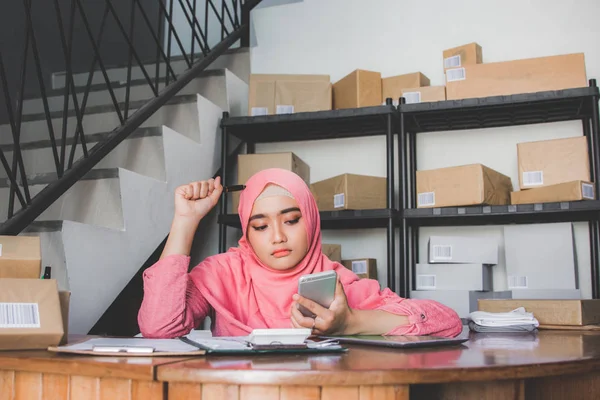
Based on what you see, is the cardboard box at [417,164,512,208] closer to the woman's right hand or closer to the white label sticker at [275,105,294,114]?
the white label sticker at [275,105,294,114]

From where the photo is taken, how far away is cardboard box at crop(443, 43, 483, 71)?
9.27 ft

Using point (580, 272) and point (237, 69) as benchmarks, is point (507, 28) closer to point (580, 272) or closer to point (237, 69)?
point (580, 272)

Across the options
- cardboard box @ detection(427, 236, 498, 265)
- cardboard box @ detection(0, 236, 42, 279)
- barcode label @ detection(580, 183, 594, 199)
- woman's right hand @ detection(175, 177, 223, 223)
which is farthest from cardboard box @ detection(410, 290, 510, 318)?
cardboard box @ detection(0, 236, 42, 279)

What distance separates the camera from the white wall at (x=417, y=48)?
2.96 meters

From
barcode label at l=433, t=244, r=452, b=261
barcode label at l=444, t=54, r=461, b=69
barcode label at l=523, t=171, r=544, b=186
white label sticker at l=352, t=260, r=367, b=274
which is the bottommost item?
white label sticker at l=352, t=260, r=367, b=274

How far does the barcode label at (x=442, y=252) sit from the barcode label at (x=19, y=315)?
185cm

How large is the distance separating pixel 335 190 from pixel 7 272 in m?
1.74

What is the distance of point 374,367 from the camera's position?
804 millimetres

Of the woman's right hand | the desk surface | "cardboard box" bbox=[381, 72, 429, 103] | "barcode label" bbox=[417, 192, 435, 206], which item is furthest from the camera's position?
"cardboard box" bbox=[381, 72, 429, 103]

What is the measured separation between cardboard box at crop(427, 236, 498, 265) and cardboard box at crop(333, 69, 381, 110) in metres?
0.72

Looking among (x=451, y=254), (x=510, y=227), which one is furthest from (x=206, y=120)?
(x=510, y=227)

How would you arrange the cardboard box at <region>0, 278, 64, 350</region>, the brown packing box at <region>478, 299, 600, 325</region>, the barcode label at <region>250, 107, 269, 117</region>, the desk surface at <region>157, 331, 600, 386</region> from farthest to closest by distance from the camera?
the barcode label at <region>250, 107, 269, 117</region>
the brown packing box at <region>478, 299, 600, 325</region>
the cardboard box at <region>0, 278, 64, 350</region>
the desk surface at <region>157, 331, 600, 386</region>

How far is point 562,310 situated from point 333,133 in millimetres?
1490

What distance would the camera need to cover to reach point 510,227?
8.71 ft
